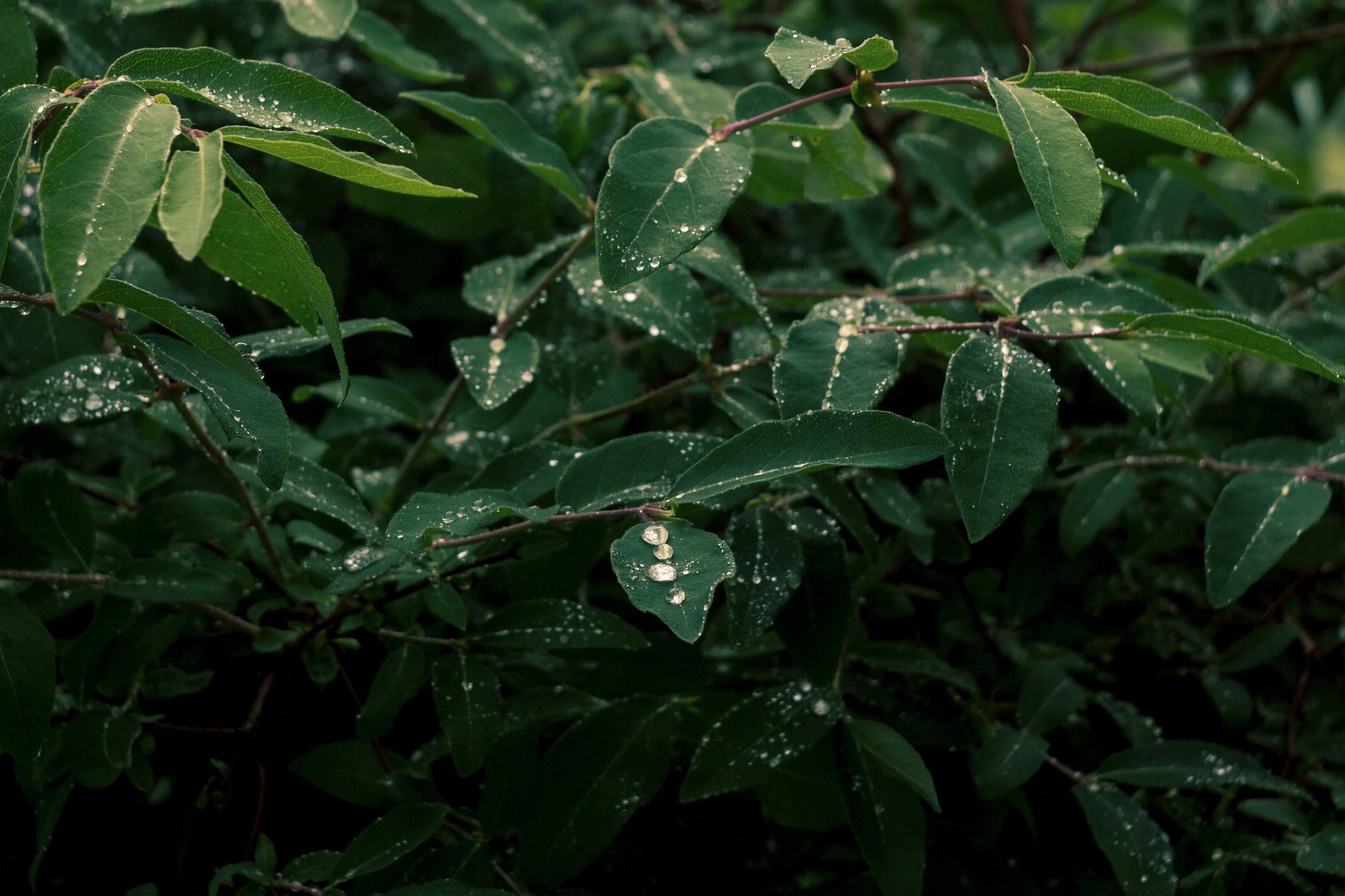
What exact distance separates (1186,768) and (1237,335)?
0.40 metres

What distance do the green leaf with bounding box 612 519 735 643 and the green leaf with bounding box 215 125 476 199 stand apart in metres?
0.22

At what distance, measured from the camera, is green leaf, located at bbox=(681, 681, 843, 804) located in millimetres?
809

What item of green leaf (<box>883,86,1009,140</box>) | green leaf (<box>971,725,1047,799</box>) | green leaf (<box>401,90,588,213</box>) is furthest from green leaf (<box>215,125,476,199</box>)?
green leaf (<box>971,725,1047,799</box>)

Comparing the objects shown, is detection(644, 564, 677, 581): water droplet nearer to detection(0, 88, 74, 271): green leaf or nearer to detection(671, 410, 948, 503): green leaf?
detection(671, 410, 948, 503): green leaf

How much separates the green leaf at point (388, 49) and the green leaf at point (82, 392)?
413mm

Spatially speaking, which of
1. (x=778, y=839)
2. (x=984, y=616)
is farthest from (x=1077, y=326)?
(x=778, y=839)

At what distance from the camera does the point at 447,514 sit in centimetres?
67

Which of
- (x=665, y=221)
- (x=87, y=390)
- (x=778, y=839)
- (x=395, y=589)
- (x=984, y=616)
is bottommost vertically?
(x=778, y=839)

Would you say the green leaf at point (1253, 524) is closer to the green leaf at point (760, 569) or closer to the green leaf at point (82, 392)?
the green leaf at point (760, 569)

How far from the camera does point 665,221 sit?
27.1 inches

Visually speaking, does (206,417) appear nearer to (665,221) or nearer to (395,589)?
(395,589)

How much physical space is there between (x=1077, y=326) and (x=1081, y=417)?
1.79ft

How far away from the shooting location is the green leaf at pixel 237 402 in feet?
2.13

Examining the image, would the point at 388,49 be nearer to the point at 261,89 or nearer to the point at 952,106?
the point at 261,89
